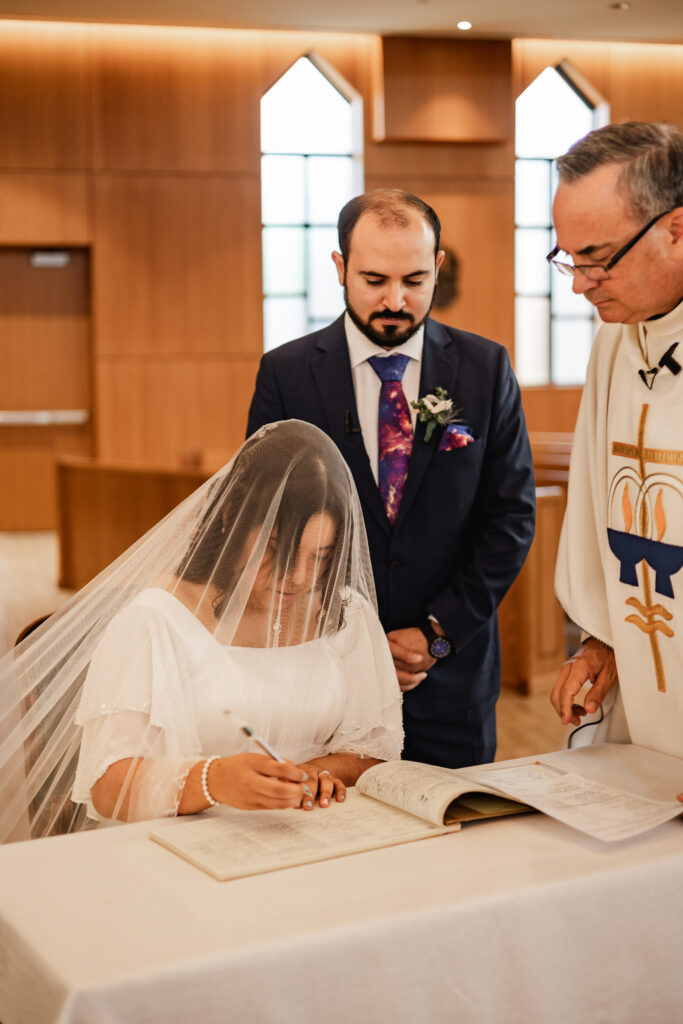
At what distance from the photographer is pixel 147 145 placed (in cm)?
1101

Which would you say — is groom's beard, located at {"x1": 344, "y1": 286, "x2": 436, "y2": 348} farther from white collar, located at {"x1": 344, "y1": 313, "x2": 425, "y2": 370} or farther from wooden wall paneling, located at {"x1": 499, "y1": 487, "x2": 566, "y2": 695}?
Answer: wooden wall paneling, located at {"x1": 499, "y1": 487, "x2": 566, "y2": 695}

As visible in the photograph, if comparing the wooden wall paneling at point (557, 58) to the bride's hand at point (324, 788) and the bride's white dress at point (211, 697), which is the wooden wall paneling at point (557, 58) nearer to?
the bride's white dress at point (211, 697)

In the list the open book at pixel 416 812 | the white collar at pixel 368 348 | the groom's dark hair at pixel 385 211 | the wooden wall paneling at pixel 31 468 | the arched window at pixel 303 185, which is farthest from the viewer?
the arched window at pixel 303 185

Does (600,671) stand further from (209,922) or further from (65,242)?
(65,242)

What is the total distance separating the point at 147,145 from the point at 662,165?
10024 mm

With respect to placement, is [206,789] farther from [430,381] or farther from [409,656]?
[430,381]

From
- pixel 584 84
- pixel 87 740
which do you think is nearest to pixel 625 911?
pixel 87 740

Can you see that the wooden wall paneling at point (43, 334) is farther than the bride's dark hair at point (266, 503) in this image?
Yes

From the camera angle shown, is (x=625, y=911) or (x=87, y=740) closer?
(x=625, y=911)

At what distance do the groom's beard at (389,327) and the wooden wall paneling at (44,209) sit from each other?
9.08 m

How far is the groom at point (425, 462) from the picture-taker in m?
2.46

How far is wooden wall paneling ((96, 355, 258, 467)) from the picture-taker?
11.1 metres

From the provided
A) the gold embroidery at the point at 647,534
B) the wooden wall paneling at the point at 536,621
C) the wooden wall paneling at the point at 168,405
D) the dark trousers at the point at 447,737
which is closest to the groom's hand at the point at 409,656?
the dark trousers at the point at 447,737

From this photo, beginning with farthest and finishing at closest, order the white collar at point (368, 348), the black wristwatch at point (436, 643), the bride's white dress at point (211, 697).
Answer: the white collar at point (368, 348)
the black wristwatch at point (436, 643)
the bride's white dress at point (211, 697)
